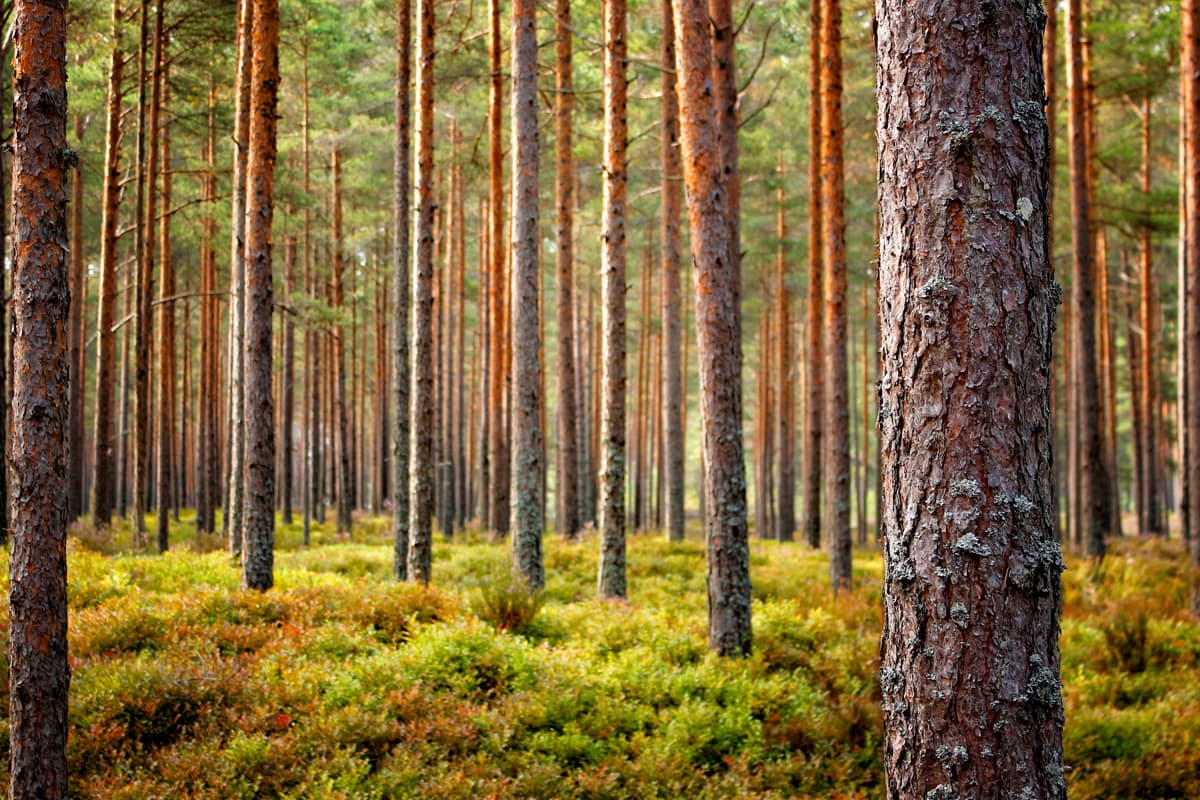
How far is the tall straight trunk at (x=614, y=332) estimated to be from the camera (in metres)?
10.6

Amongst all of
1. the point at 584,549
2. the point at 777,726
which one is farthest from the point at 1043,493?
the point at 584,549

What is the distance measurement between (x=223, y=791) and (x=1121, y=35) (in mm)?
21132

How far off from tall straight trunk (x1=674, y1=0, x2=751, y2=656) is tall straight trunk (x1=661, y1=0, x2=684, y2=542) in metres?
6.39

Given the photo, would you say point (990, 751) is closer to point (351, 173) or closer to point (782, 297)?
point (782, 297)

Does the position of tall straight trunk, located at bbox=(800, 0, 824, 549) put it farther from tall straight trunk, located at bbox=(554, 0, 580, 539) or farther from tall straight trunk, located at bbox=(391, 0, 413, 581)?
tall straight trunk, located at bbox=(391, 0, 413, 581)

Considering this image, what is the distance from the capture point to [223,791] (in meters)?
5.40

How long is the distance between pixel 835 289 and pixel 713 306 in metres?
4.77

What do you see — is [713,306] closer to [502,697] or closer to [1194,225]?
[502,697]

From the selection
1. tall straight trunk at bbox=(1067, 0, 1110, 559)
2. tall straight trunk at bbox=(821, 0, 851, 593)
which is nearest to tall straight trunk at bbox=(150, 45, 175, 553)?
tall straight trunk at bbox=(821, 0, 851, 593)

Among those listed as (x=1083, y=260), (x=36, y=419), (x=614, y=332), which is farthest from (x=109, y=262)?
(x=1083, y=260)

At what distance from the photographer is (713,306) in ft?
25.3

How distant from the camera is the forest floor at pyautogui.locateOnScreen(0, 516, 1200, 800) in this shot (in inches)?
227

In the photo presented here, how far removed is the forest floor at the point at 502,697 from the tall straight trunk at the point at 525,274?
111 centimetres

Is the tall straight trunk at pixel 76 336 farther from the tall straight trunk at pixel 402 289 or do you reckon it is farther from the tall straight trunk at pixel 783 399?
the tall straight trunk at pixel 783 399
